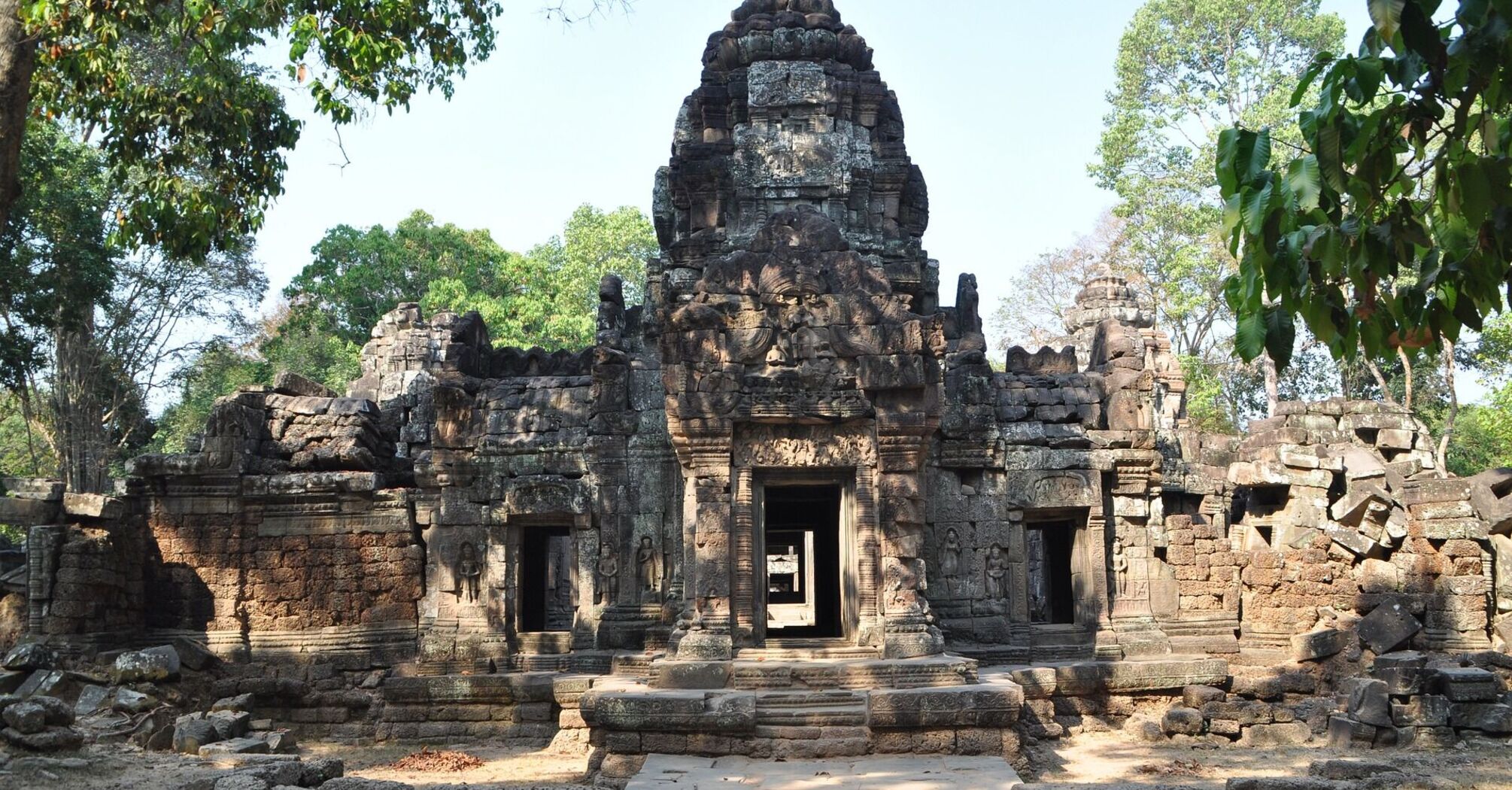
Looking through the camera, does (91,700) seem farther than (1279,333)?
Yes

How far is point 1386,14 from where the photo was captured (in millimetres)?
3717

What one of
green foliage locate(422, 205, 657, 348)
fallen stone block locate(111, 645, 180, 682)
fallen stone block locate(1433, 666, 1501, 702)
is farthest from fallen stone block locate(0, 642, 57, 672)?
green foliage locate(422, 205, 657, 348)

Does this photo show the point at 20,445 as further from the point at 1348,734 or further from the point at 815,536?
the point at 1348,734

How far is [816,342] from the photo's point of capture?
11.1 metres

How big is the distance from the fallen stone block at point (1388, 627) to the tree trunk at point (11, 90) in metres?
12.6

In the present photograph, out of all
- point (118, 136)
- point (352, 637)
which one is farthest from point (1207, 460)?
point (118, 136)

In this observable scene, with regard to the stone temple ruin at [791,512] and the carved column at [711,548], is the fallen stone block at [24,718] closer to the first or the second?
the stone temple ruin at [791,512]

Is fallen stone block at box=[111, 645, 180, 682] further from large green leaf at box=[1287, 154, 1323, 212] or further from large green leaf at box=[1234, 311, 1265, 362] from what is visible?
large green leaf at box=[1287, 154, 1323, 212]

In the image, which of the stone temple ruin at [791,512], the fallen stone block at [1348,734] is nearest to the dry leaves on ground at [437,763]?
the stone temple ruin at [791,512]

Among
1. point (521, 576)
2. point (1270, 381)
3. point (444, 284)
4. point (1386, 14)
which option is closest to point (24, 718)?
point (521, 576)

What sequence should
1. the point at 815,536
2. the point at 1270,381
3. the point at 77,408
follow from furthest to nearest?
the point at 1270,381 < the point at 77,408 < the point at 815,536

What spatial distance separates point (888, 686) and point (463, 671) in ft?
16.7

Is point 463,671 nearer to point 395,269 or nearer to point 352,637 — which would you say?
point 352,637

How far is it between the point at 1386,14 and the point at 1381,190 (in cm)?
89
